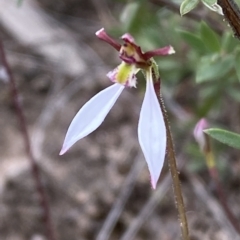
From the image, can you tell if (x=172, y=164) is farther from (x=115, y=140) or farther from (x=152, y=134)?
(x=115, y=140)

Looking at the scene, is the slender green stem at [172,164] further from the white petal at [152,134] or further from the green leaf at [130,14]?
the green leaf at [130,14]

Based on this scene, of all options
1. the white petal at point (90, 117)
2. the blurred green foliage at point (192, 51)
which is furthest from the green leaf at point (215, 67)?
the white petal at point (90, 117)

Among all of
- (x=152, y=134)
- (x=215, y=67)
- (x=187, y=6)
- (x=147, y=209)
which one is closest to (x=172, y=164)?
(x=152, y=134)

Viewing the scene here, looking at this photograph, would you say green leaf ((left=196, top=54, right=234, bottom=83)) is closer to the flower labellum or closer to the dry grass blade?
the flower labellum

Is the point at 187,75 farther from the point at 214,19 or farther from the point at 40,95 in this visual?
the point at 40,95

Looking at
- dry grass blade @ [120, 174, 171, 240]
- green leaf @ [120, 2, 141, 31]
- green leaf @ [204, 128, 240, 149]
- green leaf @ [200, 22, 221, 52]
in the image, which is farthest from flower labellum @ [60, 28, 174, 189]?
dry grass blade @ [120, 174, 171, 240]

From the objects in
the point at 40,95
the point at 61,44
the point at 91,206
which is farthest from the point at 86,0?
the point at 91,206
